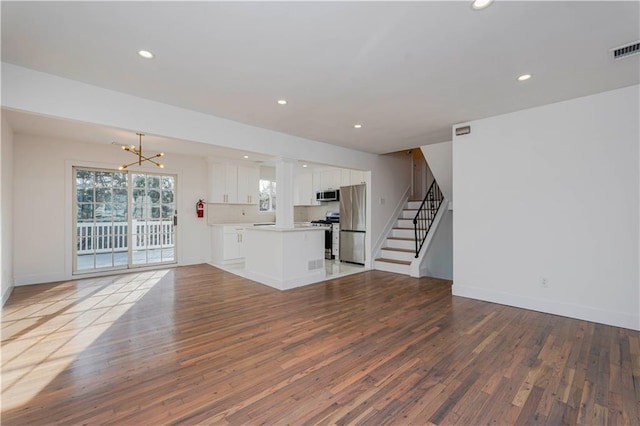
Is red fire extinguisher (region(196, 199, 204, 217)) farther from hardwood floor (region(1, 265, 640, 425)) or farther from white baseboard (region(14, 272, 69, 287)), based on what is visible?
hardwood floor (region(1, 265, 640, 425))

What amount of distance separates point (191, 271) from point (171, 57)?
4.59m

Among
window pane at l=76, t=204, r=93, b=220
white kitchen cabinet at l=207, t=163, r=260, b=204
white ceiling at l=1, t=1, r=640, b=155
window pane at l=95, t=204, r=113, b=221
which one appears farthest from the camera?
white kitchen cabinet at l=207, t=163, r=260, b=204

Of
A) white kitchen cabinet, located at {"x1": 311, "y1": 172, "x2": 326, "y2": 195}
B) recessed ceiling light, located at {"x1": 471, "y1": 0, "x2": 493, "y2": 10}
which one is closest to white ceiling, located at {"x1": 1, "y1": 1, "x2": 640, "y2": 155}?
recessed ceiling light, located at {"x1": 471, "y1": 0, "x2": 493, "y2": 10}

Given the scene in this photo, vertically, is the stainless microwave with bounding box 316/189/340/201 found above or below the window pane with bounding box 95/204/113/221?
above

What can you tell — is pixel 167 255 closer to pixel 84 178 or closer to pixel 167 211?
pixel 167 211

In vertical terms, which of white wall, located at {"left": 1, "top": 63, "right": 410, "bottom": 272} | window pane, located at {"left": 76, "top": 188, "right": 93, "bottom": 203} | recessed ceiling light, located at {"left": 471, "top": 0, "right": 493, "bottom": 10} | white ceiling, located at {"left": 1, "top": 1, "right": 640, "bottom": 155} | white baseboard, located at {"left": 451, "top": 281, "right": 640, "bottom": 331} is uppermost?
white ceiling, located at {"left": 1, "top": 1, "right": 640, "bottom": 155}

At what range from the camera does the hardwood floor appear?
5.82ft

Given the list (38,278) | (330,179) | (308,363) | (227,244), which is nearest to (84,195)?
(38,278)

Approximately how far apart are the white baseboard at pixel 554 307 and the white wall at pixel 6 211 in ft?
21.2

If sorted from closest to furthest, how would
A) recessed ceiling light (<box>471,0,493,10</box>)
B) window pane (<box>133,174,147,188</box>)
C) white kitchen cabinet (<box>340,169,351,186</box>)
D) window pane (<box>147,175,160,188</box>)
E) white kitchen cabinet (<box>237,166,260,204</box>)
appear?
recessed ceiling light (<box>471,0,493,10</box>) → window pane (<box>133,174,147,188</box>) → window pane (<box>147,175,160,188</box>) → white kitchen cabinet (<box>237,166,260,204</box>) → white kitchen cabinet (<box>340,169,351,186</box>)

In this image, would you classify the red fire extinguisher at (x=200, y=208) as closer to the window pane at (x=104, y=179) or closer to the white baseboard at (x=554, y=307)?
the window pane at (x=104, y=179)

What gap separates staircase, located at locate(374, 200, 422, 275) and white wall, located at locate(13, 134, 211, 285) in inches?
236

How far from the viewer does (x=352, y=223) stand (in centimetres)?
672

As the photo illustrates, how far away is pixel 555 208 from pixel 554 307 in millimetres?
1243
